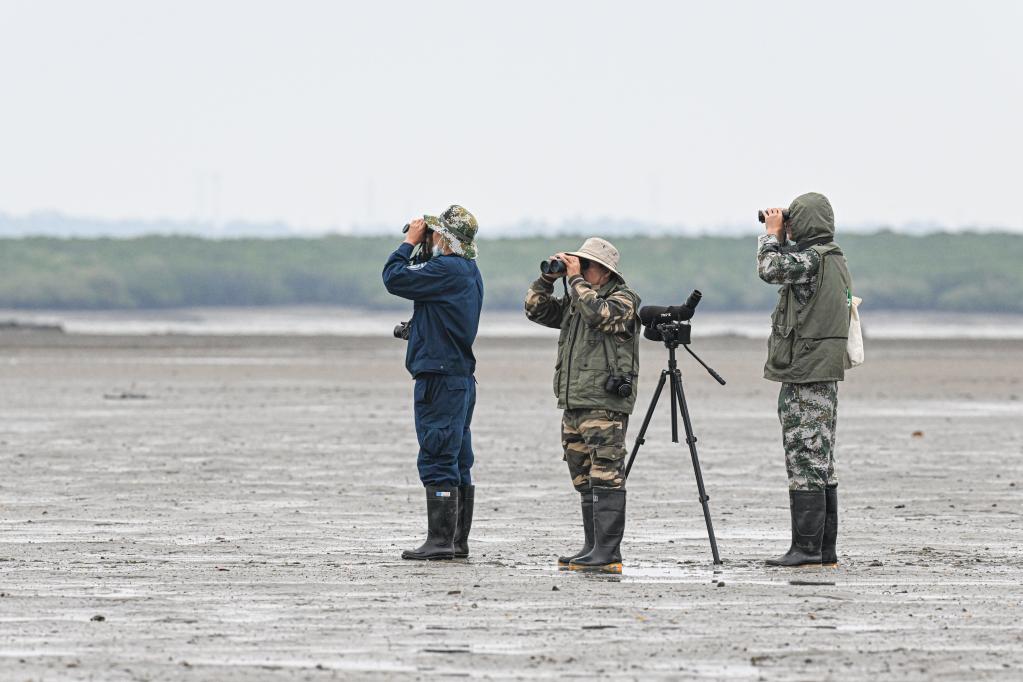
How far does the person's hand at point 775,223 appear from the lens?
10391 mm

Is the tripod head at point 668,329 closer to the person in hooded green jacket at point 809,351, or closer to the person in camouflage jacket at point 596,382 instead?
the person in camouflage jacket at point 596,382

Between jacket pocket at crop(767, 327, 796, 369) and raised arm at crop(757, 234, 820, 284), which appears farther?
jacket pocket at crop(767, 327, 796, 369)

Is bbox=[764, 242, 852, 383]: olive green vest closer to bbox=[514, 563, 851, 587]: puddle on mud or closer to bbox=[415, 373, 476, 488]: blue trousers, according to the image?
bbox=[514, 563, 851, 587]: puddle on mud

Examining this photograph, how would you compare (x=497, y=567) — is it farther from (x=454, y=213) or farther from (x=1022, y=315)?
(x=1022, y=315)

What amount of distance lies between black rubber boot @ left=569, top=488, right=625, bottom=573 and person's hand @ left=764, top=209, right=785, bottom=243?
169cm

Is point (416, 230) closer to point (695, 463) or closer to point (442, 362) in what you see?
point (442, 362)

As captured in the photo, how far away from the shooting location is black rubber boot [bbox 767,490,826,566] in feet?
33.4

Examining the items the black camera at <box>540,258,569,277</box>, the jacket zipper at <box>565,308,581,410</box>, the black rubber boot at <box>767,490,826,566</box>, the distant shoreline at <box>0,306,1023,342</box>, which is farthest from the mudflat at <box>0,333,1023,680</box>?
the distant shoreline at <box>0,306,1023,342</box>

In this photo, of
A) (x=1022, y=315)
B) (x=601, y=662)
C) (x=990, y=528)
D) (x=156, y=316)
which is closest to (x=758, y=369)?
(x=990, y=528)

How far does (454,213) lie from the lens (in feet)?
35.5

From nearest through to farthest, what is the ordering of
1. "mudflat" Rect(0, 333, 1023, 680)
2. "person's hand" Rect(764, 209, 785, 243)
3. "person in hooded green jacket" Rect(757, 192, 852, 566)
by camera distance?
1. "mudflat" Rect(0, 333, 1023, 680)
2. "person in hooded green jacket" Rect(757, 192, 852, 566)
3. "person's hand" Rect(764, 209, 785, 243)

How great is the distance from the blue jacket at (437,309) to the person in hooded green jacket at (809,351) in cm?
172

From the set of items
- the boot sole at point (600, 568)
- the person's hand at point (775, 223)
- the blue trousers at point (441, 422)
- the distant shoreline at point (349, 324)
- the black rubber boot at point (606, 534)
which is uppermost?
the person's hand at point (775, 223)

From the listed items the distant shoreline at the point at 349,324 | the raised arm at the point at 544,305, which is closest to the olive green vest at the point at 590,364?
the raised arm at the point at 544,305
